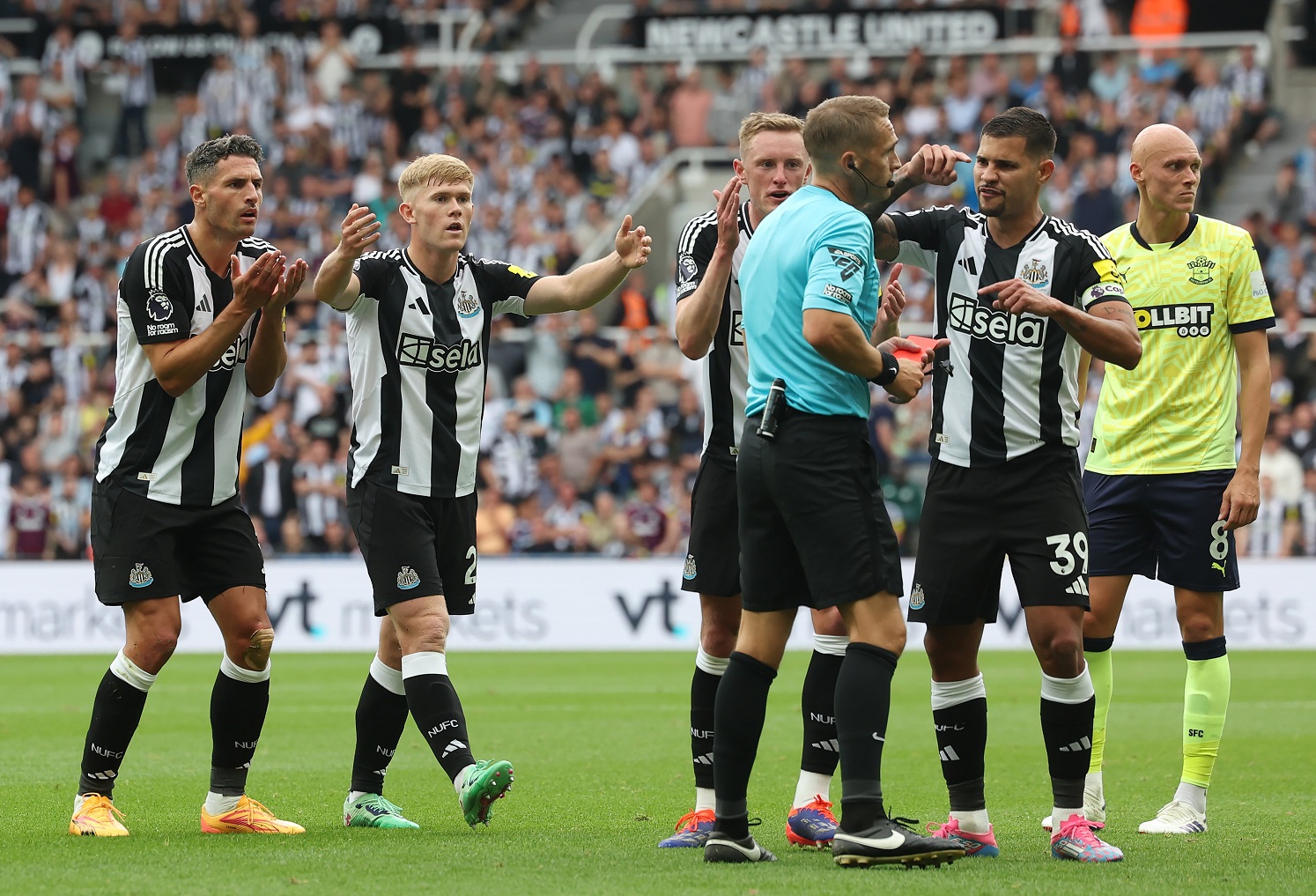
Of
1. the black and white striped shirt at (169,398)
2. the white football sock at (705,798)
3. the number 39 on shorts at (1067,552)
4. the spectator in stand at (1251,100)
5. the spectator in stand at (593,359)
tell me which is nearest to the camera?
the number 39 on shorts at (1067,552)

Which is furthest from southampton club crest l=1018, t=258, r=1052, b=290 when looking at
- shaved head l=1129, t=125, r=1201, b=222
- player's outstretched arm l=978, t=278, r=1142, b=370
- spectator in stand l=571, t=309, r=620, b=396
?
spectator in stand l=571, t=309, r=620, b=396

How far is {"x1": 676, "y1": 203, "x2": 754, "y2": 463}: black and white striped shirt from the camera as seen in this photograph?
657cm

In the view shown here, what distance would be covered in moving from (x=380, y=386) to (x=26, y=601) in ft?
41.8

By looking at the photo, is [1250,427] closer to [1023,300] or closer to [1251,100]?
[1023,300]

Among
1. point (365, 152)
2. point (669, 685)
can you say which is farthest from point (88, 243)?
point (669, 685)

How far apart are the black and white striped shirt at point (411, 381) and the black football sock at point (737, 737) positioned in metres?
1.66

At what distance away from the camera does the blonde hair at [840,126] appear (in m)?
5.59

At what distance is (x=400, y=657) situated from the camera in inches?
270

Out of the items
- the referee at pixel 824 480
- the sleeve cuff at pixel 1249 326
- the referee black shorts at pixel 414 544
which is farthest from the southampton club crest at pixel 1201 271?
the referee black shorts at pixel 414 544

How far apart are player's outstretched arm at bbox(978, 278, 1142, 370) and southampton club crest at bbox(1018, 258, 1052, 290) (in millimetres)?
139

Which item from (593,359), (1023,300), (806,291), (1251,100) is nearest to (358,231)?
(806,291)

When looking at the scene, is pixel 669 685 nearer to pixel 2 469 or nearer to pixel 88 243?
pixel 2 469

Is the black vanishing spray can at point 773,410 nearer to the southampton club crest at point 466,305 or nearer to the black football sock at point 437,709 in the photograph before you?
the black football sock at point 437,709

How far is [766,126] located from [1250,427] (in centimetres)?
240
